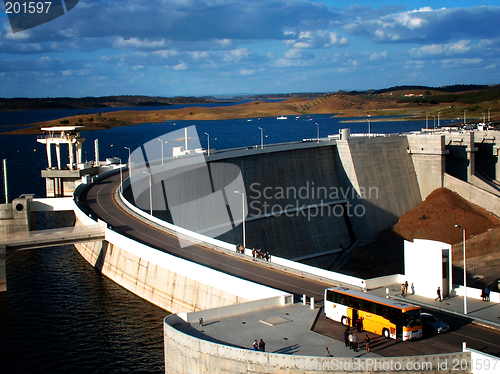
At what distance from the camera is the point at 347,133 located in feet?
217

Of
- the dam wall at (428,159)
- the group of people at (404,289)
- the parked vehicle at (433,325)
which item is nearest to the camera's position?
the parked vehicle at (433,325)

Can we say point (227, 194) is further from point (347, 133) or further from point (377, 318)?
point (377, 318)

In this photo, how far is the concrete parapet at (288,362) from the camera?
19562mm

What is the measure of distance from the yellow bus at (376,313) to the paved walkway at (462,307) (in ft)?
13.5

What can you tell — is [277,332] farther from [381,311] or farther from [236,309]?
[381,311]

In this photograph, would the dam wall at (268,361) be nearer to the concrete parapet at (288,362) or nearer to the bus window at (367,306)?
the concrete parapet at (288,362)

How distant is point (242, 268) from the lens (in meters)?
32.2

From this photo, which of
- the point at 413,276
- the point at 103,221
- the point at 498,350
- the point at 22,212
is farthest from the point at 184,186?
the point at 498,350

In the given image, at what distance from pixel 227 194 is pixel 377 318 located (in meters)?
32.5

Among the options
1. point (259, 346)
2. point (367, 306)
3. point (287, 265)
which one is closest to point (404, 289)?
point (367, 306)

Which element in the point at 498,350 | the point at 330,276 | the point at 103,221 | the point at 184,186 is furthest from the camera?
the point at 184,186

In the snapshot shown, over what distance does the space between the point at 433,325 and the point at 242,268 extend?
41.5 ft

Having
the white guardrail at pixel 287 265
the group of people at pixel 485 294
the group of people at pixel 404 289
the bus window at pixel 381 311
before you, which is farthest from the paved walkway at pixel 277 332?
→ the group of people at pixel 485 294

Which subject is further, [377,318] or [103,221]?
[103,221]
